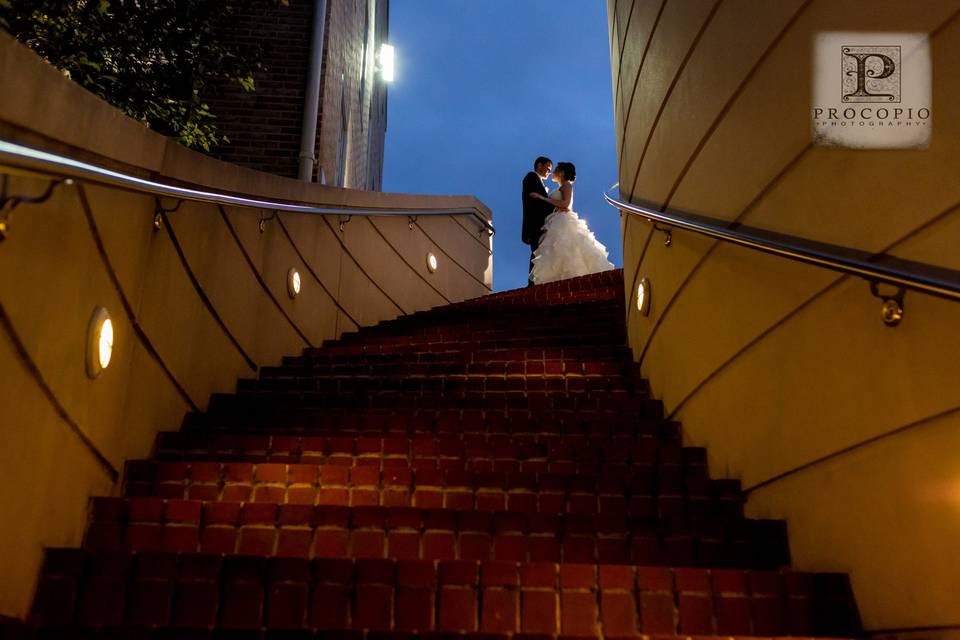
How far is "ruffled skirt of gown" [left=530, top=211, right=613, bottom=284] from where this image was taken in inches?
327

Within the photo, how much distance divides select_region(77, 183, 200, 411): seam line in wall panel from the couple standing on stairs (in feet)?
17.2

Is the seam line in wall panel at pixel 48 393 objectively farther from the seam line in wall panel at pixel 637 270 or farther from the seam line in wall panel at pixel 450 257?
the seam line in wall panel at pixel 450 257

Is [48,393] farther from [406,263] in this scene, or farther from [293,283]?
[406,263]

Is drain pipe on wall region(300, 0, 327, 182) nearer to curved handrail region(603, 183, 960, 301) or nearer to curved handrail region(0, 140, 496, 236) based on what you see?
curved handrail region(0, 140, 496, 236)

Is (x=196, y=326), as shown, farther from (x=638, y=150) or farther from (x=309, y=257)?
(x=638, y=150)

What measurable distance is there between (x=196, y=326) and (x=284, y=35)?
18.9ft

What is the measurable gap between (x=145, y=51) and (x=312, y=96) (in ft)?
10.8

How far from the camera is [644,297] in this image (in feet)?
13.5

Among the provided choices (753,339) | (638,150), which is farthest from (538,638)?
(638,150)

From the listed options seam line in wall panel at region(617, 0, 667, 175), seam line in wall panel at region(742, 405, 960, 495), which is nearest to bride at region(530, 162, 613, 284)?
seam line in wall panel at region(617, 0, 667, 175)

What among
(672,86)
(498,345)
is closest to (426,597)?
(672,86)

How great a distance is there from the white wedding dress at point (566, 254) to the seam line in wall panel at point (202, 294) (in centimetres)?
459

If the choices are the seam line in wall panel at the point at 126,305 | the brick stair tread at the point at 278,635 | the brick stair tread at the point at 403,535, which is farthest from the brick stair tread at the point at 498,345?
the brick stair tread at the point at 278,635

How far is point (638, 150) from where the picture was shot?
13.9 ft
